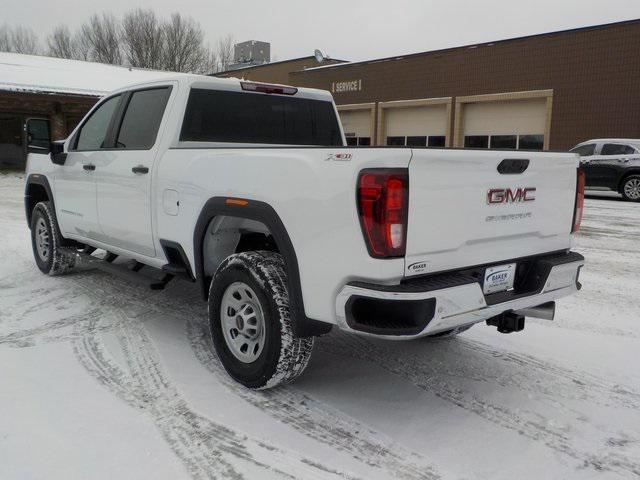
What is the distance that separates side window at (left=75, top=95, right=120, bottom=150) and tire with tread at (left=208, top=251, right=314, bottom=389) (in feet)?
8.06

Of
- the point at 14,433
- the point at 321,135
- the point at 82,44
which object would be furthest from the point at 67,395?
the point at 82,44

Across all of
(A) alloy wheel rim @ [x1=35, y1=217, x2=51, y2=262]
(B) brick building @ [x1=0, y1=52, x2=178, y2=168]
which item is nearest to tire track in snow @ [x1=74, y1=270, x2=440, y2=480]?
(A) alloy wheel rim @ [x1=35, y1=217, x2=51, y2=262]

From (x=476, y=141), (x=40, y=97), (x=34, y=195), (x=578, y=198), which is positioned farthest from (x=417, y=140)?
(x=578, y=198)

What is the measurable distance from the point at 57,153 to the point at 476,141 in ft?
75.8

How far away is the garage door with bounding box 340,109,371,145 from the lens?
3166cm

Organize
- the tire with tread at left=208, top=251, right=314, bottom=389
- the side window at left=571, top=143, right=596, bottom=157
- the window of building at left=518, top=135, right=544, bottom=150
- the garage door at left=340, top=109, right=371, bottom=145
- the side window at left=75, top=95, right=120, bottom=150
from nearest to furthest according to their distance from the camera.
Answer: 1. the tire with tread at left=208, top=251, right=314, bottom=389
2. the side window at left=75, top=95, right=120, bottom=150
3. the side window at left=571, top=143, right=596, bottom=157
4. the window of building at left=518, top=135, right=544, bottom=150
5. the garage door at left=340, top=109, right=371, bottom=145

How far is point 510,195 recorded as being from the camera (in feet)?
10.5

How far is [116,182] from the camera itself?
4738 mm

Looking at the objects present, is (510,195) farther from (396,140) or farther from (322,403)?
(396,140)

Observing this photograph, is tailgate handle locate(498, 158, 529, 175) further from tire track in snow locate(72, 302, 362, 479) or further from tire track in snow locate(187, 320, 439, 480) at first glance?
tire track in snow locate(72, 302, 362, 479)

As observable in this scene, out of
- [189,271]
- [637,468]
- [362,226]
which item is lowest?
[637,468]

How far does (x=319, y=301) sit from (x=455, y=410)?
1.14 m

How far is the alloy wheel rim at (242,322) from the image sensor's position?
347cm

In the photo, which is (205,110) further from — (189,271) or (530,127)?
(530,127)
